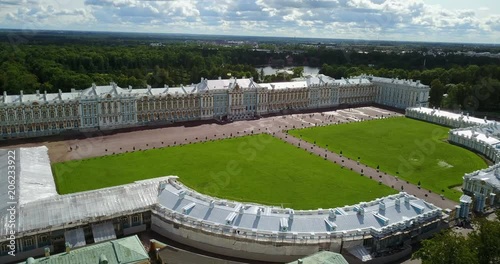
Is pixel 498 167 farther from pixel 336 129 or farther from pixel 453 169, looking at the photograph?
pixel 336 129

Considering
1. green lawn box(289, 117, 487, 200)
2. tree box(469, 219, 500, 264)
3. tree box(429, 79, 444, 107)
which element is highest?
tree box(429, 79, 444, 107)

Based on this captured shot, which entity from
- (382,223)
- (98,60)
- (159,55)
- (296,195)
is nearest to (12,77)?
(98,60)

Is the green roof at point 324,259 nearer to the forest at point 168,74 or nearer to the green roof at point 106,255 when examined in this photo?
the green roof at point 106,255

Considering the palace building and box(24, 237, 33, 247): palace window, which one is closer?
box(24, 237, 33, 247): palace window

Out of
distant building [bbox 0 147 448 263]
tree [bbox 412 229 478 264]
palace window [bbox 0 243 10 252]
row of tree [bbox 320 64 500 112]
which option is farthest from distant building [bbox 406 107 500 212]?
palace window [bbox 0 243 10 252]

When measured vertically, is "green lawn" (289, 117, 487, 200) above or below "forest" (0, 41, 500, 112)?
below

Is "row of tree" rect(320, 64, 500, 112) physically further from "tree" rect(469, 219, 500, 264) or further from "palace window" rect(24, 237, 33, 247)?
"palace window" rect(24, 237, 33, 247)

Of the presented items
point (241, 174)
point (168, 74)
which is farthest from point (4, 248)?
point (168, 74)
